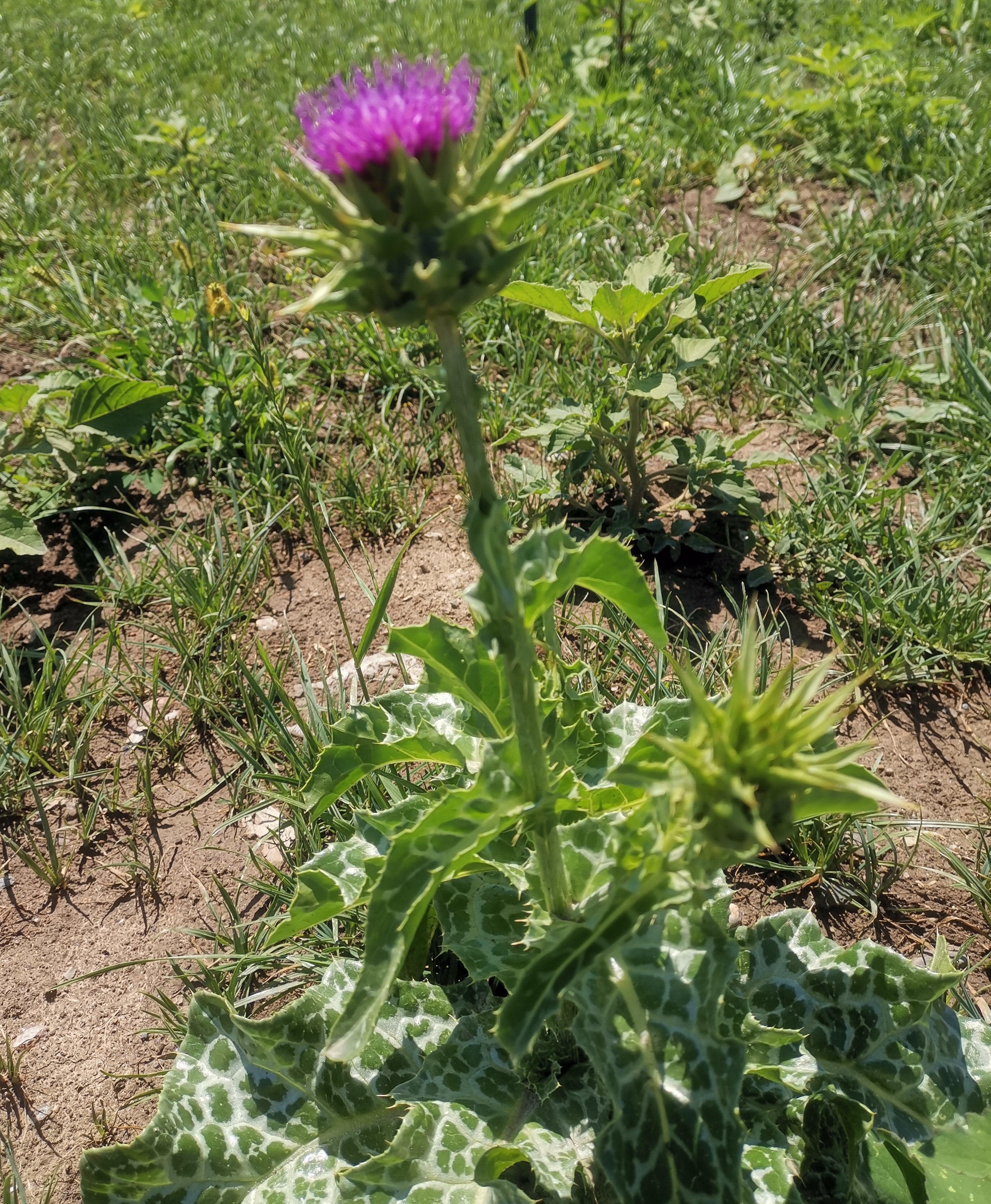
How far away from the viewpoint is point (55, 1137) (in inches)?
87.6

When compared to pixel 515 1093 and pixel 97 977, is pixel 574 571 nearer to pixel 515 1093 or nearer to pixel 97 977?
pixel 515 1093

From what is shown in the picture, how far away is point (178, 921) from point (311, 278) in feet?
9.93

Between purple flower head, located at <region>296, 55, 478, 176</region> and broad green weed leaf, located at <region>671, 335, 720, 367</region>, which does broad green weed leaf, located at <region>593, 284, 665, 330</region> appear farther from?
purple flower head, located at <region>296, 55, 478, 176</region>

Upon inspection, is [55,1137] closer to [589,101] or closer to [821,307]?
[821,307]

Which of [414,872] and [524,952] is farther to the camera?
[524,952]

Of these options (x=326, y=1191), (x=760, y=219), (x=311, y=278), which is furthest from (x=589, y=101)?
(x=326, y=1191)

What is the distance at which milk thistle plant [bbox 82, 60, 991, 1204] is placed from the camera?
4.43 ft

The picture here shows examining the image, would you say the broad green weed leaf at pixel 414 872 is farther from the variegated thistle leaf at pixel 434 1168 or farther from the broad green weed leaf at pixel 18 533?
the broad green weed leaf at pixel 18 533

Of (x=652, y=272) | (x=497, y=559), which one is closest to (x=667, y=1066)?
(x=497, y=559)

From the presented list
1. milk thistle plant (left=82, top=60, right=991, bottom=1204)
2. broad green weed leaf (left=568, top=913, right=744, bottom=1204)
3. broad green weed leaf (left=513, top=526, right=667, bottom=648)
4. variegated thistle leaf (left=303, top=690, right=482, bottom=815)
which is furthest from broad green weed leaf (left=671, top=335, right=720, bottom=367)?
broad green weed leaf (left=568, top=913, right=744, bottom=1204)

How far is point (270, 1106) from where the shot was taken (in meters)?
2.05

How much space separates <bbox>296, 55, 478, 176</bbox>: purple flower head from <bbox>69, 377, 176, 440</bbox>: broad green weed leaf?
253 cm

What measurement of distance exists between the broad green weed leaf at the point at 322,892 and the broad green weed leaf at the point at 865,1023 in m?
0.88

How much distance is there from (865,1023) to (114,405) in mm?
3237
